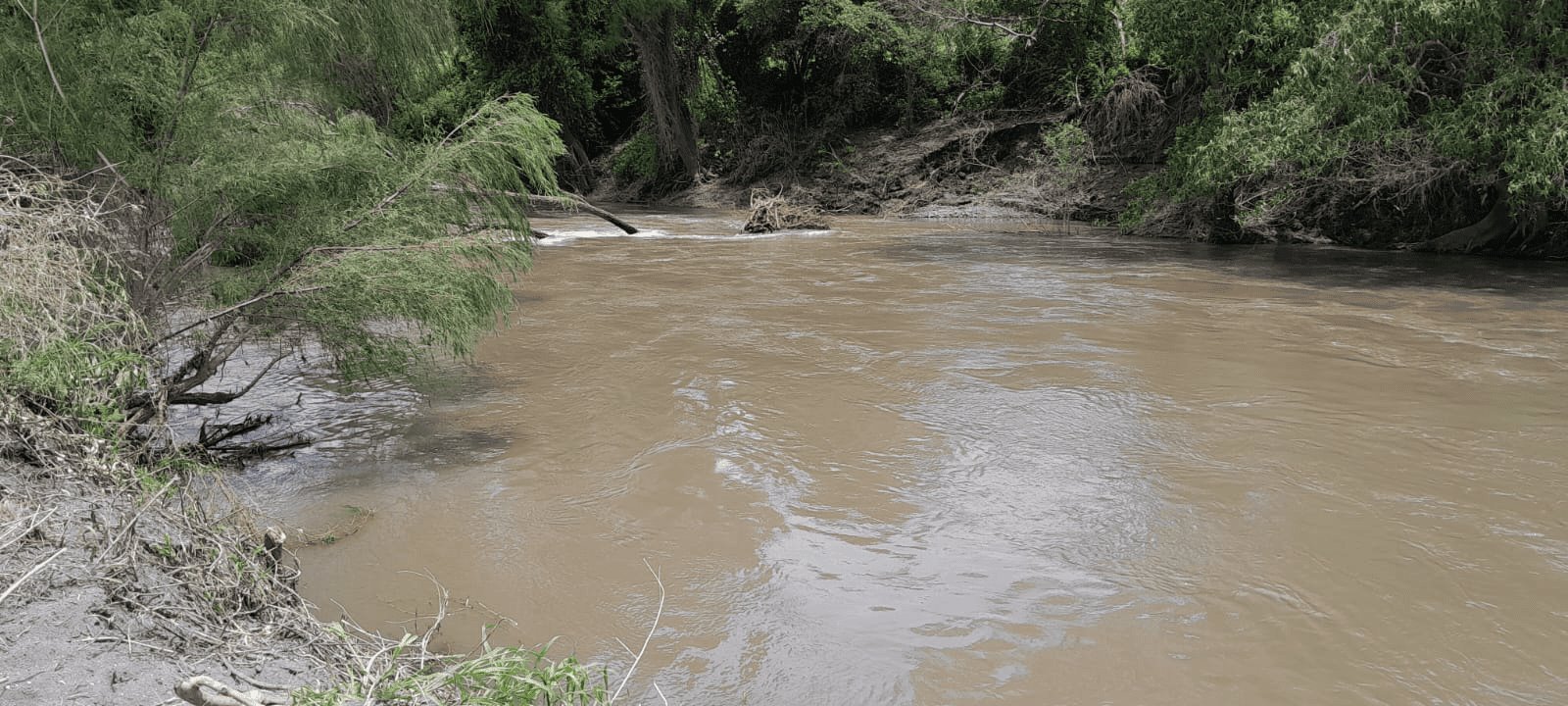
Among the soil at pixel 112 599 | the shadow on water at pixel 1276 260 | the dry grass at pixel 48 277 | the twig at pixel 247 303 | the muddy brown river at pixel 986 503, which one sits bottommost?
the muddy brown river at pixel 986 503

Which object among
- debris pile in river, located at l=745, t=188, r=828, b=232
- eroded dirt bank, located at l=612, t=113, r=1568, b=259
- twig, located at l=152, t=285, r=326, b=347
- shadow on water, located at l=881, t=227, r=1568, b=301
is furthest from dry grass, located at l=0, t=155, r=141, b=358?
debris pile in river, located at l=745, t=188, r=828, b=232

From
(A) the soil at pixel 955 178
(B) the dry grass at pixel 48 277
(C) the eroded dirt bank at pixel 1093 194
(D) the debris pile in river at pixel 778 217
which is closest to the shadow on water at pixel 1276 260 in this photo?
(C) the eroded dirt bank at pixel 1093 194

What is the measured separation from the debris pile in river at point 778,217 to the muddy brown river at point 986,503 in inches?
401

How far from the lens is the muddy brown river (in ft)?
14.1

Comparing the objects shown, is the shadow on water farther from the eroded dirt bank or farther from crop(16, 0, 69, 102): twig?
crop(16, 0, 69, 102): twig

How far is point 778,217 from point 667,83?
1069 centimetres

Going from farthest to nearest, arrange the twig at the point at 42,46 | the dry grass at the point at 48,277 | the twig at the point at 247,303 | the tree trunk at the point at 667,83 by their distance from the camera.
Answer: the tree trunk at the point at 667,83, the twig at the point at 247,303, the twig at the point at 42,46, the dry grass at the point at 48,277

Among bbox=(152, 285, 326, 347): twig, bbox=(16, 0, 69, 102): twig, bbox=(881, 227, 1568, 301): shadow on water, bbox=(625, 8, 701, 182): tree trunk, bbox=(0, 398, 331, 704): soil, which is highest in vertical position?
bbox=(625, 8, 701, 182): tree trunk

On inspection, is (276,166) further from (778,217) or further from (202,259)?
(778,217)

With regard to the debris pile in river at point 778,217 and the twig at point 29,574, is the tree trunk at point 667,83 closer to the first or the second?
the debris pile in river at point 778,217

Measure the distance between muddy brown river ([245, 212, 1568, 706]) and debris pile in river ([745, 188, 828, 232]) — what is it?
10.2 meters

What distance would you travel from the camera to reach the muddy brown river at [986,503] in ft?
14.1

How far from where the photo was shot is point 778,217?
71.7 feet

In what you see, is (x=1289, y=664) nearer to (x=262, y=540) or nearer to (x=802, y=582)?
(x=802, y=582)
